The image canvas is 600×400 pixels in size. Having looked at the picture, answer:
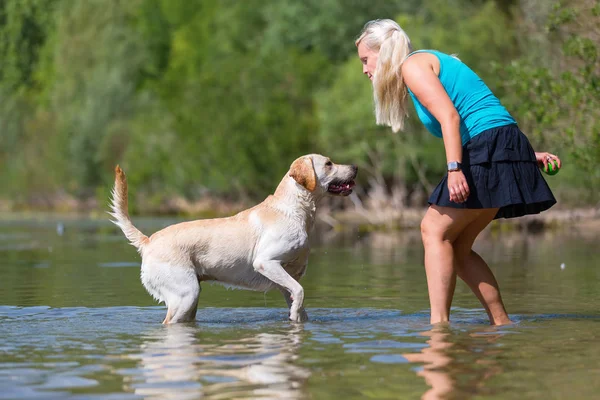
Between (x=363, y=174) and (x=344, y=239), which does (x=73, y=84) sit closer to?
(x=363, y=174)

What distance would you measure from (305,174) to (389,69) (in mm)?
1812

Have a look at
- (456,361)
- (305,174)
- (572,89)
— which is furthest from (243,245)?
(572,89)

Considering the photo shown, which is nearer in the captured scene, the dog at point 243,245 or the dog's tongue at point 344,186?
the dog at point 243,245

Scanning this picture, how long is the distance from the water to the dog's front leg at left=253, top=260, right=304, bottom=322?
17cm

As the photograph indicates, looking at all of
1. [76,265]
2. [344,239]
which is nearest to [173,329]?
[76,265]

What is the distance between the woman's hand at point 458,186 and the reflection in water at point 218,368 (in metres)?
1.52

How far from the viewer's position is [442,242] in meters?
7.70

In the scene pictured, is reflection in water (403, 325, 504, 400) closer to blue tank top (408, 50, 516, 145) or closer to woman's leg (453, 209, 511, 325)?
woman's leg (453, 209, 511, 325)

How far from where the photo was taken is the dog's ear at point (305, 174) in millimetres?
9305

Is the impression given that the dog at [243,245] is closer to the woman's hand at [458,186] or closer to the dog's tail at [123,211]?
the dog's tail at [123,211]

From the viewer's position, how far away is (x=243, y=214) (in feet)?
30.9

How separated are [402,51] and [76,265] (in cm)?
1063

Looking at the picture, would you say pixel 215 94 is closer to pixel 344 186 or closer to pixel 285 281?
pixel 344 186

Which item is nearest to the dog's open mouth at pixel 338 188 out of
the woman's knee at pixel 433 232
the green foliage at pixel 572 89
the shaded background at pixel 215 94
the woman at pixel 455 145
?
the woman at pixel 455 145
